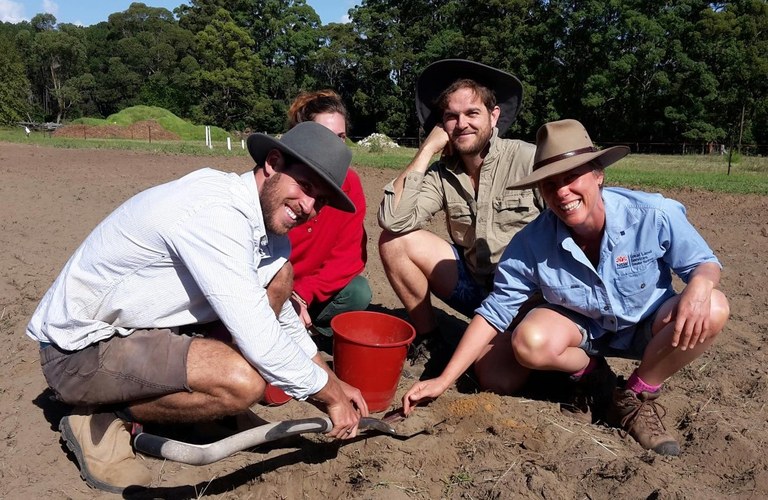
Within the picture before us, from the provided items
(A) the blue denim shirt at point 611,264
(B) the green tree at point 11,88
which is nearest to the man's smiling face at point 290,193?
(A) the blue denim shirt at point 611,264

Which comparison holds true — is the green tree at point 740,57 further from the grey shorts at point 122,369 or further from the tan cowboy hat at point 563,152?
the grey shorts at point 122,369

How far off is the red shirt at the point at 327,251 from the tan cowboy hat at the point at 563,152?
4.43 feet

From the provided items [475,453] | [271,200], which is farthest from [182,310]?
[475,453]

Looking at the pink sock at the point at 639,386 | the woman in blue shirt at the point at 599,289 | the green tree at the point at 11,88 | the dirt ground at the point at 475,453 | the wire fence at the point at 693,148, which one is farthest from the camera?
the green tree at the point at 11,88

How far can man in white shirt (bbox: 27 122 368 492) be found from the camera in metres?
2.43

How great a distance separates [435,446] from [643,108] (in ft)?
138

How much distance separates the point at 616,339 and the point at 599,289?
13.8 inches

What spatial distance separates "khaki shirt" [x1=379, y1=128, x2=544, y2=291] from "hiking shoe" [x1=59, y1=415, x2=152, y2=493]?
179 centimetres

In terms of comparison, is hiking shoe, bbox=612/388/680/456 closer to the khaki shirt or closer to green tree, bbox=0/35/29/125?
the khaki shirt

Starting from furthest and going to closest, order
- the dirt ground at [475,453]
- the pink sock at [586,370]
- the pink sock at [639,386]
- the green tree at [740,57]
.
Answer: the green tree at [740,57], the pink sock at [586,370], the pink sock at [639,386], the dirt ground at [475,453]

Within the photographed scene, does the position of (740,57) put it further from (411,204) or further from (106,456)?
(106,456)

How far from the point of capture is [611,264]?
302 cm

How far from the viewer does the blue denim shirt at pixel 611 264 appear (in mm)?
2932

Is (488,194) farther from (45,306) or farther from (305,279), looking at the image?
(45,306)
